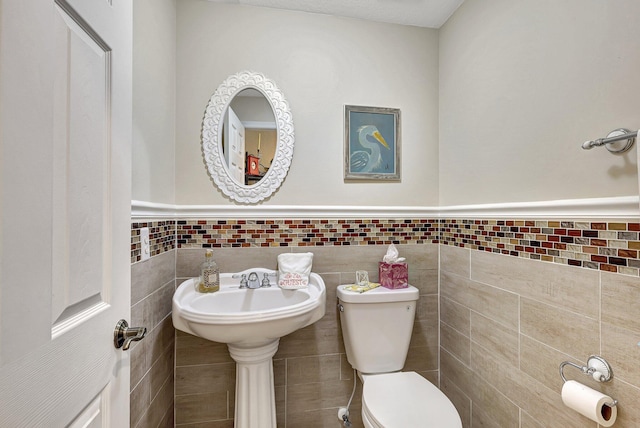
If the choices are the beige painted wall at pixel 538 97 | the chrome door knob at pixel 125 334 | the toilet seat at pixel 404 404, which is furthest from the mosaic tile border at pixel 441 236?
the toilet seat at pixel 404 404

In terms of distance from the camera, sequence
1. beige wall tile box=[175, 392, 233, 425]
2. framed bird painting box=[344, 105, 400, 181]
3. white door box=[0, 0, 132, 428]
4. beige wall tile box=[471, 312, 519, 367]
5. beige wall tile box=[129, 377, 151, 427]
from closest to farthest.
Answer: white door box=[0, 0, 132, 428] < beige wall tile box=[129, 377, 151, 427] < beige wall tile box=[471, 312, 519, 367] < beige wall tile box=[175, 392, 233, 425] < framed bird painting box=[344, 105, 400, 181]

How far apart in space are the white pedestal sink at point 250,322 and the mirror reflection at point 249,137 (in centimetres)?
53

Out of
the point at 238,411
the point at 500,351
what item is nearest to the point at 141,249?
the point at 238,411

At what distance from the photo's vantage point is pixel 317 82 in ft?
5.39

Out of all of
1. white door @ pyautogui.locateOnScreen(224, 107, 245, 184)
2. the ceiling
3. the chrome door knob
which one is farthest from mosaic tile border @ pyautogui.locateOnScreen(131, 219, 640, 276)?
the ceiling

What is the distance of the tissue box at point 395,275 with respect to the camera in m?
1.57

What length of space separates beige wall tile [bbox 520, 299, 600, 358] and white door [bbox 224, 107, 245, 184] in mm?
1402

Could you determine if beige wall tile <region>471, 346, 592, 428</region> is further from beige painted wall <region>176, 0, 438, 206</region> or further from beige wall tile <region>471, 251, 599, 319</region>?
beige painted wall <region>176, 0, 438, 206</region>

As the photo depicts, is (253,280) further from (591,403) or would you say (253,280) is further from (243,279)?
(591,403)

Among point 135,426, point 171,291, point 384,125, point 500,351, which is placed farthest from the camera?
point 384,125

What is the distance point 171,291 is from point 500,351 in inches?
60.1

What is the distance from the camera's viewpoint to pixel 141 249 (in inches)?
43.8

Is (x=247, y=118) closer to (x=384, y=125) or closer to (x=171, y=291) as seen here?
(x=384, y=125)

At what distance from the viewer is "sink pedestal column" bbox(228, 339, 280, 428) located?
1289mm
